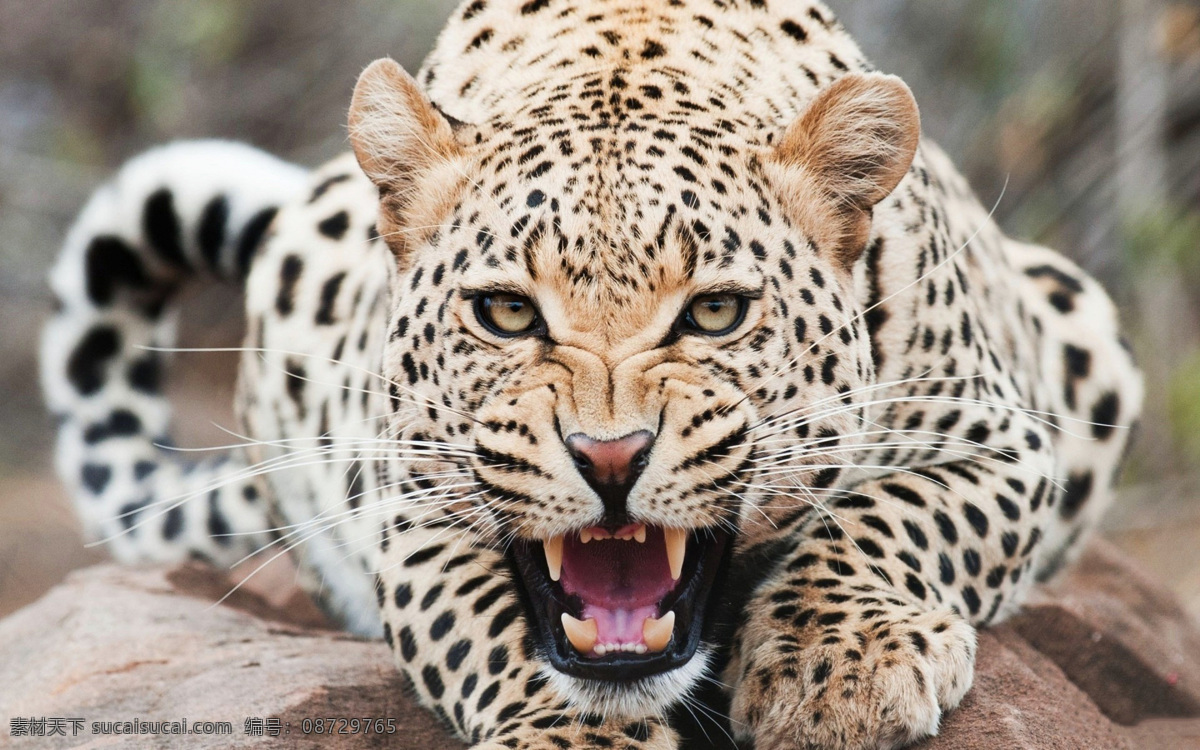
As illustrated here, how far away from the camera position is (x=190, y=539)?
7500 mm

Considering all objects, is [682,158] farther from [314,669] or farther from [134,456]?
[134,456]

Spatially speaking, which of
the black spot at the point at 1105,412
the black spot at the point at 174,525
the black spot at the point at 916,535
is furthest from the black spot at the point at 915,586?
the black spot at the point at 174,525

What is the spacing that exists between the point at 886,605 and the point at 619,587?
2.96 ft

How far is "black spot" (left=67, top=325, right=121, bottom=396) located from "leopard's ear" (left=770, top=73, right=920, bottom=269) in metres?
4.66

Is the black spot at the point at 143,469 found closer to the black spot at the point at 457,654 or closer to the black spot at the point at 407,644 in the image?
the black spot at the point at 407,644

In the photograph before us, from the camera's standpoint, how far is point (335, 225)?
23.1 ft

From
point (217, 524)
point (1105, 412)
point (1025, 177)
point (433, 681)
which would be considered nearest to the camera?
point (433, 681)

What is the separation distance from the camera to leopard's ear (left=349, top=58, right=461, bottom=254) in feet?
14.6

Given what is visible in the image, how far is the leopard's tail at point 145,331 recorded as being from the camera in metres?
7.43

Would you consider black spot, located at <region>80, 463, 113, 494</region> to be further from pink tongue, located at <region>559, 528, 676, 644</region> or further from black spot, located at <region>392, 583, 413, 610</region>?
pink tongue, located at <region>559, 528, 676, 644</region>

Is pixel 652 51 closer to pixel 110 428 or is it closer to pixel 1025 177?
pixel 110 428

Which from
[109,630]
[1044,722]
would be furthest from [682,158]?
[109,630]

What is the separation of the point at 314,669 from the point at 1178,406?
31.3 feet

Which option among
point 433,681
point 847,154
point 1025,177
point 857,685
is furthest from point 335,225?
point 1025,177
